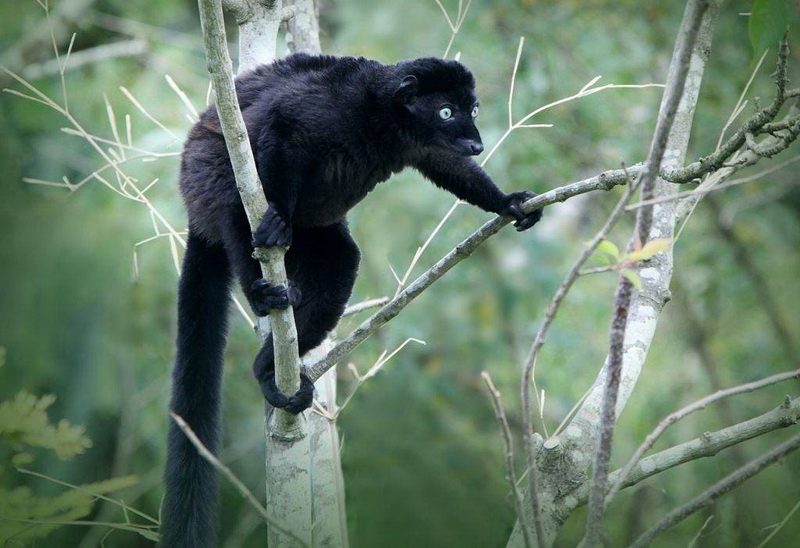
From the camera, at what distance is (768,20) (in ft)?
7.50

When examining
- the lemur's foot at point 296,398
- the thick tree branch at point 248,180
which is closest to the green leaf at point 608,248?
the thick tree branch at point 248,180

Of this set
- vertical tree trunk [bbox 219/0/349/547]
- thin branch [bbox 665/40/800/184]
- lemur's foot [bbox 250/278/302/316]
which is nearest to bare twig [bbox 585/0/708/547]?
thin branch [bbox 665/40/800/184]

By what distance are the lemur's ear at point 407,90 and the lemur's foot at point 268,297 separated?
1.29m

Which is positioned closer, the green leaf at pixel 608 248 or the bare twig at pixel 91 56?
the green leaf at pixel 608 248

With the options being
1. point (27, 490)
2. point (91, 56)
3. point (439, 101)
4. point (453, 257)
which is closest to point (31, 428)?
point (27, 490)

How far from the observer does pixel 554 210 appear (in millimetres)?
7766

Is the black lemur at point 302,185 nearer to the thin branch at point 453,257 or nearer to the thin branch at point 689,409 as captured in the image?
the thin branch at point 453,257

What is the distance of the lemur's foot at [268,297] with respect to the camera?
11.1 feet

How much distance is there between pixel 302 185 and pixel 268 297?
0.87 meters

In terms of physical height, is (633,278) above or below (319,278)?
below

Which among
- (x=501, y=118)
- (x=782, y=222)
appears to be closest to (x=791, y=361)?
(x=782, y=222)

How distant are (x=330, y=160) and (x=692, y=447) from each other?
2.23 m

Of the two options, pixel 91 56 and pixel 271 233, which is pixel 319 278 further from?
pixel 91 56

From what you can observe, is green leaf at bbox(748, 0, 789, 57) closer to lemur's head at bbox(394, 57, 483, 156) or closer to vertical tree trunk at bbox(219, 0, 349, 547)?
lemur's head at bbox(394, 57, 483, 156)
